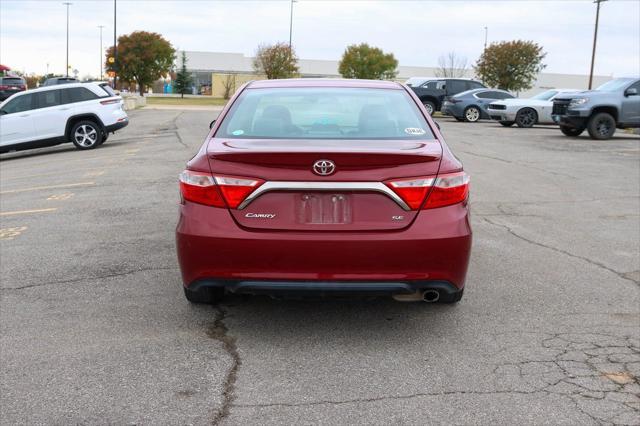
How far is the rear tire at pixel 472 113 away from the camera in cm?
2945

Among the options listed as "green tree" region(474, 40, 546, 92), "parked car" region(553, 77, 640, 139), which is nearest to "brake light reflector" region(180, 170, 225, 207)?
"parked car" region(553, 77, 640, 139)

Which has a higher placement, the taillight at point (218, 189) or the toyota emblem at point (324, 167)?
the toyota emblem at point (324, 167)

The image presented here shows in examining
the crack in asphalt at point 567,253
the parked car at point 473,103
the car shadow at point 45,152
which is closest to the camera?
the crack in asphalt at point 567,253

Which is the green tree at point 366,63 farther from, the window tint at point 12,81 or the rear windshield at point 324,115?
the rear windshield at point 324,115

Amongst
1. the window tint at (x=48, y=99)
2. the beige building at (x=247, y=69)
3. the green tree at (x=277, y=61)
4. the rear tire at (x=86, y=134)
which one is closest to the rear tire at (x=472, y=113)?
the rear tire at (x=86, y=134)

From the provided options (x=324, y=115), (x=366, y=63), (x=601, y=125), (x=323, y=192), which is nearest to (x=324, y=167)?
(x=323, y=192)

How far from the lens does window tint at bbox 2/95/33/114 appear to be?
61.1 ft

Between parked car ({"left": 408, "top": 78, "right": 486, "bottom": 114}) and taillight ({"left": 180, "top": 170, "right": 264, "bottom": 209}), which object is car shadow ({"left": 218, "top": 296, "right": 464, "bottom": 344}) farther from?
parked car ({"left": 408, "top": 78, "right": 486, "bottom": 114})

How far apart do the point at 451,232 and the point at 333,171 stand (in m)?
0.79

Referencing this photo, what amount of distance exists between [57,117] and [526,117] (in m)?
16.4

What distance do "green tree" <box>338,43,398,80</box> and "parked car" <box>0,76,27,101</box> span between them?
4990 centimetres

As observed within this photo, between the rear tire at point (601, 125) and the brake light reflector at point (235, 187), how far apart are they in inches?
713

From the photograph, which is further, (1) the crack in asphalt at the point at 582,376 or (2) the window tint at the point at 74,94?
(2) the window tint at the point at 74,94

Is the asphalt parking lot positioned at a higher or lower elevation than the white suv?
lower
